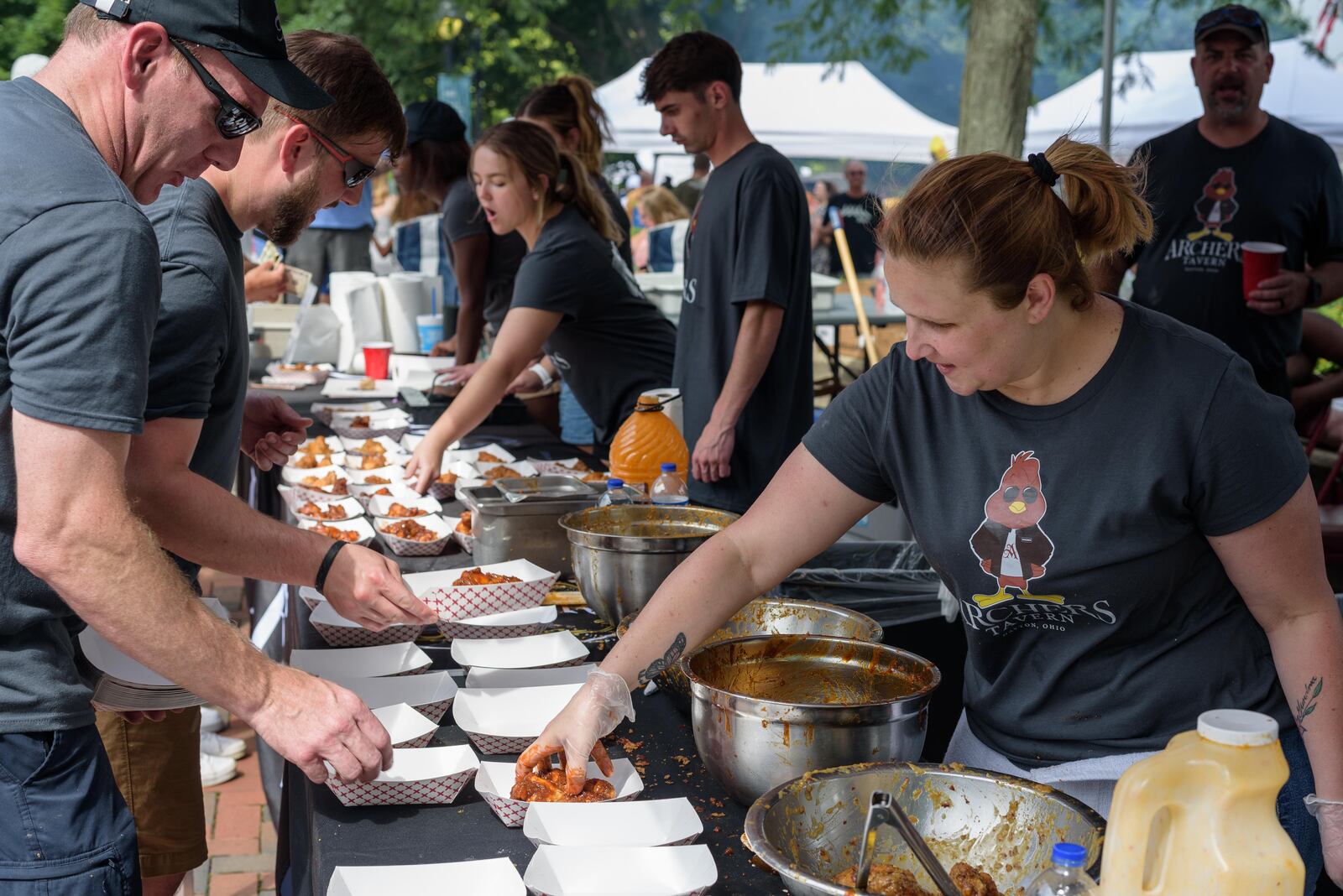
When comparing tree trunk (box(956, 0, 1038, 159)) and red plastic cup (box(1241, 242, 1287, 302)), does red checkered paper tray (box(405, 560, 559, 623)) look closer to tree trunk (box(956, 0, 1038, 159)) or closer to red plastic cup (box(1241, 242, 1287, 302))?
red plastic cup (box(1241, 242, 1287, 302))

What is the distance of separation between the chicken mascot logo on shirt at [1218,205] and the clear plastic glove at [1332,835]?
9.52 ft

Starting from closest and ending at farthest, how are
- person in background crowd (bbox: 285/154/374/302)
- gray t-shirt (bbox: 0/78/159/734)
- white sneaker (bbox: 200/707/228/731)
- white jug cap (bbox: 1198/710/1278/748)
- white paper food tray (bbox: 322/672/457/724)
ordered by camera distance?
white jug cap (bbox: 1198/710/1278/748), gray t-shirt (bbox: 0/78/159/734), white paper food tray (bbox: 322/672/457/724), white sneaker (bbox: 200/707/228/731), person in background crowd (bbox: 285/154/374/302)

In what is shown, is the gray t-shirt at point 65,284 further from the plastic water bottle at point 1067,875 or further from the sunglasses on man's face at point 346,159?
the plastic water bottle at point 1067,875

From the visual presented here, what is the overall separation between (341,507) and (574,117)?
7.79 feet

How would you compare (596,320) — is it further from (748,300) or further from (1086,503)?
(1086,503)

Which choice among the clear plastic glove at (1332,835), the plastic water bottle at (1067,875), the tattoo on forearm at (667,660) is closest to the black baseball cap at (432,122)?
the tattoo on forearm at (667,660)

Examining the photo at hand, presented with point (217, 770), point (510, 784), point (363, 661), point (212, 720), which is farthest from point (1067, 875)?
point (212, 720)

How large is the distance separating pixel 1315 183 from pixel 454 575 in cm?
306

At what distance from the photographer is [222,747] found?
4.10 metres

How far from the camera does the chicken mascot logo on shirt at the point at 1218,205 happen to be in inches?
158

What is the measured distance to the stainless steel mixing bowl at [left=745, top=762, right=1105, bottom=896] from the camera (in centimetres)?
137

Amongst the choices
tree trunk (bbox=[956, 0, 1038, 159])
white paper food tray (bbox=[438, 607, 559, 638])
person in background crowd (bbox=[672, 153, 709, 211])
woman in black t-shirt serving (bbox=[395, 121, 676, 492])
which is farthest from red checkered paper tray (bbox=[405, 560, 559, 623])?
person in background crowd (bbox=[672, 153, 709, 211])

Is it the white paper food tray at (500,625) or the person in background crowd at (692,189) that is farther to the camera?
the person in background crowd at (692,189)

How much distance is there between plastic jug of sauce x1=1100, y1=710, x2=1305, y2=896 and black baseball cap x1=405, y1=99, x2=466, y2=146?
4.62 m
